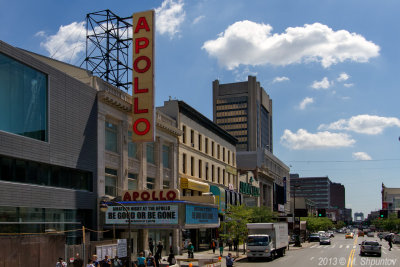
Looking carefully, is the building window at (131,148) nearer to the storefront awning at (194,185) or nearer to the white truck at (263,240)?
the storefront awning at (194,185)

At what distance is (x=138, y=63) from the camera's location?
123 ft

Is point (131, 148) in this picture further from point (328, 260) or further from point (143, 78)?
point (328, 260)

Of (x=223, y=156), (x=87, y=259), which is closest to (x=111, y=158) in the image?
(x=87, y=259)

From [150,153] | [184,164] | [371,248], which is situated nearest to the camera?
[150,153]

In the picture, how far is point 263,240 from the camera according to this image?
133ft

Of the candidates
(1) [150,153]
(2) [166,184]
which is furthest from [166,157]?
(1) [150,153]

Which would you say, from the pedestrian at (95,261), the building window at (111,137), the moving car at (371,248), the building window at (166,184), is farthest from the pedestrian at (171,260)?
the moving car at (371,248)

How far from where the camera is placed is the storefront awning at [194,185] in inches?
1946

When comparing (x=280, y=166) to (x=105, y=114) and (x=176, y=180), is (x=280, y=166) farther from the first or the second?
(x=105, y=114)

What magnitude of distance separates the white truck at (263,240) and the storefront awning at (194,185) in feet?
31.6

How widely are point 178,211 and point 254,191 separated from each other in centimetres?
4889

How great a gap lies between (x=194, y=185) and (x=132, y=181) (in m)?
12.1

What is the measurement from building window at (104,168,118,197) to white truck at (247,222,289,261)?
1255cm

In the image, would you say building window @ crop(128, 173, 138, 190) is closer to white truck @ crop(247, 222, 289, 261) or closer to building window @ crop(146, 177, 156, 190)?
building window @ crop(146, 177, 156, 190)
